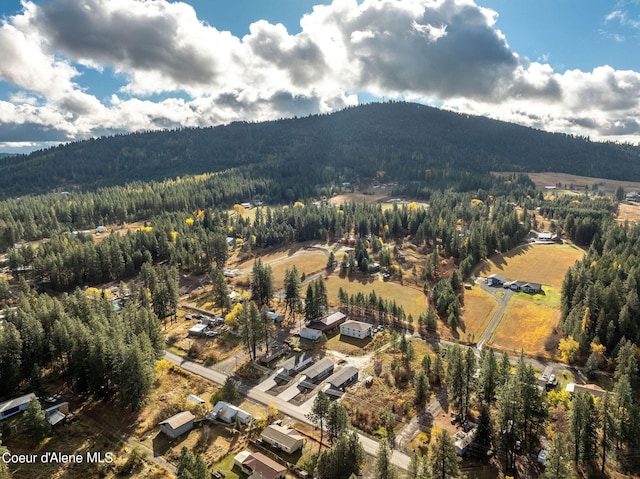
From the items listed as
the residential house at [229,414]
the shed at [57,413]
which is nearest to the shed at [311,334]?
the residential house at [229,414]

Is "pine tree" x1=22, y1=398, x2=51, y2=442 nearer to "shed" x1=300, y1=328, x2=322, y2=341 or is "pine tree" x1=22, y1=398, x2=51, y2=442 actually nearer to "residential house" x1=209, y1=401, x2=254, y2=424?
"residential house" x1=209, y1=401, x2=254, y2=424

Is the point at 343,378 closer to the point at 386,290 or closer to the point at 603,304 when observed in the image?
the point at 386,290

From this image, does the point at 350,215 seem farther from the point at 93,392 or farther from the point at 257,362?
the point at 93,392

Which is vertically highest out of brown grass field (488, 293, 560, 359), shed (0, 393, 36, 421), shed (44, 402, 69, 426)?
shed (0, 393, 36, 421)

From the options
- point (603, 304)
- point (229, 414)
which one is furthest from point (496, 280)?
point (229, 414)

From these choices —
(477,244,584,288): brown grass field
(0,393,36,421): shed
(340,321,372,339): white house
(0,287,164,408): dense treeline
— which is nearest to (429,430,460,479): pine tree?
(0,287,164,408): dense treeline

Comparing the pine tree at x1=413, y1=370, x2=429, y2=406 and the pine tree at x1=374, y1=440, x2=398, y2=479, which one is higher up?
the pine tree at x1=374, y1=440, x2=398, y2=479

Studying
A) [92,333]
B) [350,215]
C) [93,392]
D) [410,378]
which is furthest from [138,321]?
[350,215]
